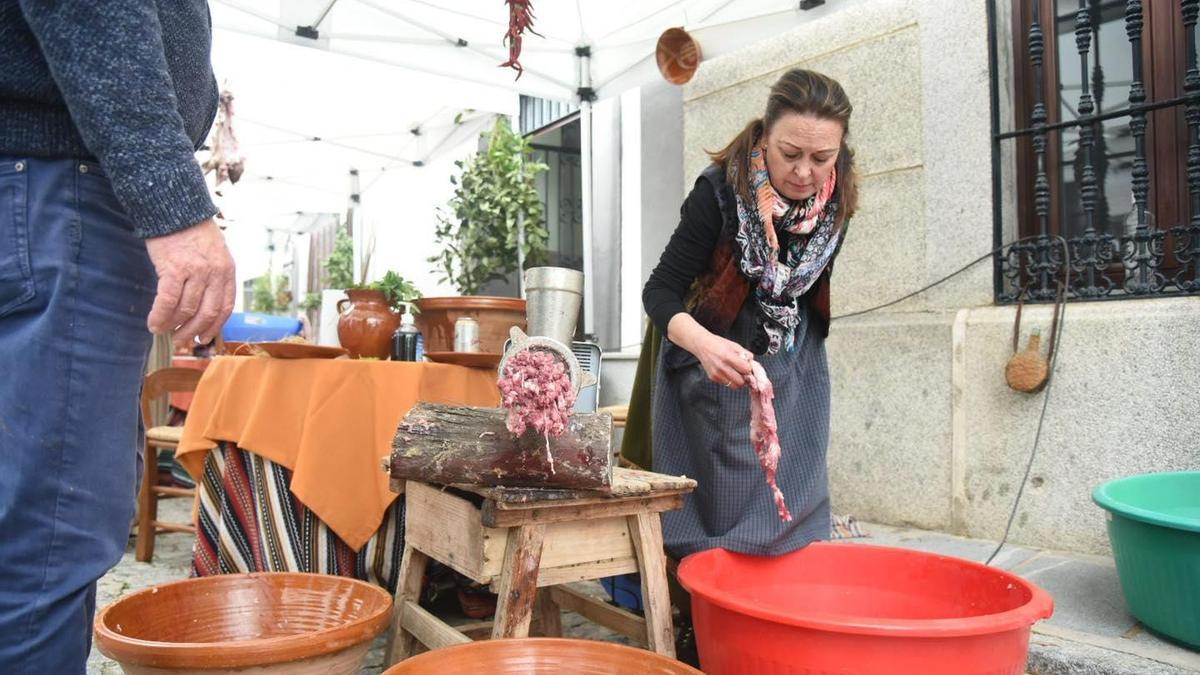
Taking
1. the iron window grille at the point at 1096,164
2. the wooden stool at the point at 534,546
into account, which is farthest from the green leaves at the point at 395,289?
the iron window grille at the point at 1096,164

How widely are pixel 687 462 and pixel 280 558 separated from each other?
155 centimetres

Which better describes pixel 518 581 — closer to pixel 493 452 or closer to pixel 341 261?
pixel 493 452

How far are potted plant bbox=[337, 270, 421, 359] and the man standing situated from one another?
200cm

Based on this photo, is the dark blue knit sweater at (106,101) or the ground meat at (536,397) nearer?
the dark blue knit sweater at (106,101)

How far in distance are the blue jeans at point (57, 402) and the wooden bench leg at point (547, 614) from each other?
54.2 inches

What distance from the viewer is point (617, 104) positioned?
5879mm

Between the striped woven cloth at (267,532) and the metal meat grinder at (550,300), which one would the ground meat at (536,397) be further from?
the metal meat grinder at (550,300)

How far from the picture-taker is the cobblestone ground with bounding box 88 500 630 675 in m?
2.49

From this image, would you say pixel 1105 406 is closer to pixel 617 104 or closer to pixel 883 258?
pixel 883 258

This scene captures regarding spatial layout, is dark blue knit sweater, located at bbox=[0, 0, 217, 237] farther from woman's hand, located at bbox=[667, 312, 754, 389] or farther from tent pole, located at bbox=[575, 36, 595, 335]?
tent pole, located at bbox=[575, 36, 595, 335]

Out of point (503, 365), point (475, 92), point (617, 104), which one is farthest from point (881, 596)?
point (475, 92)

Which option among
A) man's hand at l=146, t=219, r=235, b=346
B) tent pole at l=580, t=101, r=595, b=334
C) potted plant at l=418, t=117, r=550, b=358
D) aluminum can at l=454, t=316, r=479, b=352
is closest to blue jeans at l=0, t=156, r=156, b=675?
man's hand at l=146, t=219, r=235, b=346

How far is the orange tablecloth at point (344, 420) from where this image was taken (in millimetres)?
2604

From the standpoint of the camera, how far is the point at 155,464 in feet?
13.0
